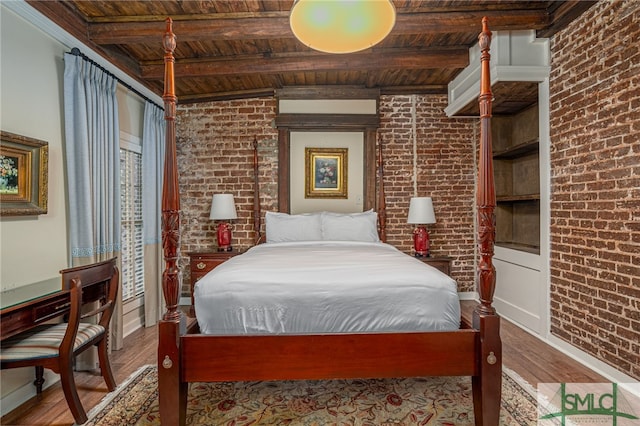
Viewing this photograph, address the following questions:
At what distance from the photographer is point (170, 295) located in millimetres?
1817

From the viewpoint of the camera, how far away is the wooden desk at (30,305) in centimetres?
173

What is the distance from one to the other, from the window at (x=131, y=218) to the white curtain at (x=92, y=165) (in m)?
0.49

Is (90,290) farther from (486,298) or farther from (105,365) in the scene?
(486,298)

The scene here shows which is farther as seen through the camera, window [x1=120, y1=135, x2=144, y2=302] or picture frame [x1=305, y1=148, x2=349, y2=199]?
picture frame [x1=305, y1=148, x2=349, y2=199]

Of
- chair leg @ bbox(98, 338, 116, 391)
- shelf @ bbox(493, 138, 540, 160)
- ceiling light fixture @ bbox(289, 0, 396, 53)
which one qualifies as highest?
ceiling light fixture @ bbox(289, 0, 396, 53)

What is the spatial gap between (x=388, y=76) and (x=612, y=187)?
103 inches

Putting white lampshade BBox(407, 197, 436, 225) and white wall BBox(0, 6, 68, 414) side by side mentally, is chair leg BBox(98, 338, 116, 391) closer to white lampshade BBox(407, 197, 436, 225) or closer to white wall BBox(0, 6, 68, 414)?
white wall BBox(0, 6, 68, 414)

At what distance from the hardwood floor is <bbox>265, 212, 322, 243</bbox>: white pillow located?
1632mm

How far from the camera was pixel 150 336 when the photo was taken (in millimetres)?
3514

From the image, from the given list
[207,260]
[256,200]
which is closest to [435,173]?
[256,200]

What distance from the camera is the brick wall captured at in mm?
4574

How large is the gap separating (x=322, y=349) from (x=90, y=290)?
185cm

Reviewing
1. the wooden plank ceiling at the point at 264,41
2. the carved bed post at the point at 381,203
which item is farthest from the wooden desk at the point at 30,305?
the carved bed post at the point at 381,203

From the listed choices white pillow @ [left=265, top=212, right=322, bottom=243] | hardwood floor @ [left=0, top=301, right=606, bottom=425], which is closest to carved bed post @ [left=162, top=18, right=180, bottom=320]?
hardwood floor @ [left=0, top=301, right=606, bottom=425]
